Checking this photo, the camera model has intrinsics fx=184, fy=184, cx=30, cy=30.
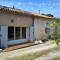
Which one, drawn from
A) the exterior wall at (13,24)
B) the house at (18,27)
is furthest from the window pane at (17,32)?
the exterior wall at (13,24)

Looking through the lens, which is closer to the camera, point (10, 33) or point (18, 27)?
point (10, 33)

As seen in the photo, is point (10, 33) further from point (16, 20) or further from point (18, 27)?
point (18, 27)

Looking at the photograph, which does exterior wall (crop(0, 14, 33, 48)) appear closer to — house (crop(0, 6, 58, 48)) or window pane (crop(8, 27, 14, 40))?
house (crop(0, 6, 58, 48))

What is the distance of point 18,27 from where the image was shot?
23.7 metres

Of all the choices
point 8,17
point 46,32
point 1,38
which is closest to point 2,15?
point 8,17

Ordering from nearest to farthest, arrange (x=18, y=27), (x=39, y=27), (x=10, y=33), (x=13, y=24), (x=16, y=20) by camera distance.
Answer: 1. (x=10, y=33)
2. (x=13, y=24)
3. (x=16, y=20)
4. (x=18, y=27)
5. (x=39, y=27)

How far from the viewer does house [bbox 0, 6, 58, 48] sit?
19.7 m

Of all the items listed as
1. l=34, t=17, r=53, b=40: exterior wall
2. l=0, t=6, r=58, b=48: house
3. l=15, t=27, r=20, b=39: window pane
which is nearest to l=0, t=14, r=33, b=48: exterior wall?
l=0, t=6, r=58, b=48: house

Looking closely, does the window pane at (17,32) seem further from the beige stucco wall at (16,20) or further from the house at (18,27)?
the beige stucco wall at (16,20)

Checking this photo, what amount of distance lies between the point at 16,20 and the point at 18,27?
1336mm

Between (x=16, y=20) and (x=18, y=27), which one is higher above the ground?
(x=16, y=20)

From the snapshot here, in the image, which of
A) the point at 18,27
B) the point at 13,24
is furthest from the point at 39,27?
the point at 13,24

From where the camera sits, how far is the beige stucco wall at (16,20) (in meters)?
20.3

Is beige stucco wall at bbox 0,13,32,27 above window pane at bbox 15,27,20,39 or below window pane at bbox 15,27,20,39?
above
